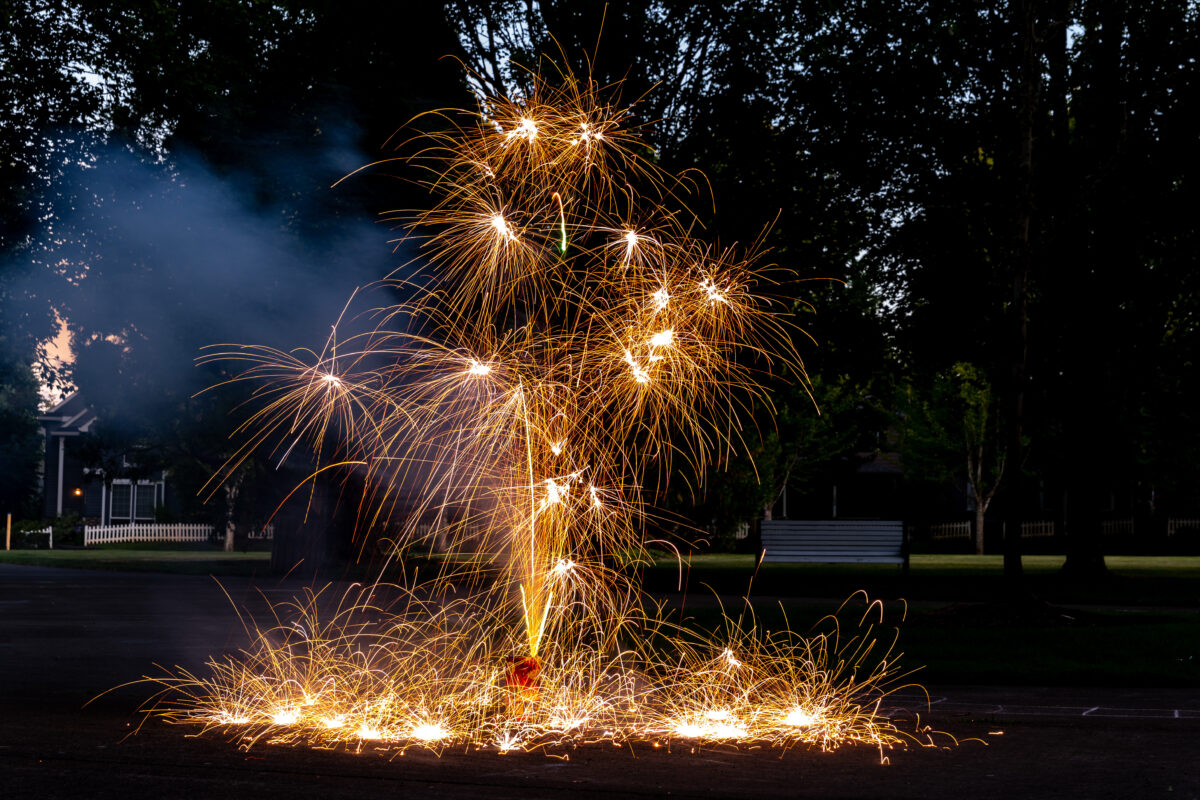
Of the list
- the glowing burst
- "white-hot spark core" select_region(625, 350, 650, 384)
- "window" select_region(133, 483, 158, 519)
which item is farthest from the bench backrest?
"window" select_region(133, 483, 158, 519)

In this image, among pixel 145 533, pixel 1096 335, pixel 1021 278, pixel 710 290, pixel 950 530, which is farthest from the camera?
pixel 950 530

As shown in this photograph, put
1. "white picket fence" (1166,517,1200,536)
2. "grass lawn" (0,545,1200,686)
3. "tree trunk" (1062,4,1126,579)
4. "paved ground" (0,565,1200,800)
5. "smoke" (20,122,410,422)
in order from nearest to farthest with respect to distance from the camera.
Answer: "paved ground" (0,565,1200,800)
"grass lawn" (0,545,1200,686)
"smoke" (20,122,410,422)
"tree trunk" (1062,4,1126,579)
"white picket fence" (1166,517,1200,536)

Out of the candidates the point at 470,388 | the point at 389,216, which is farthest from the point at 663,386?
the point at 389,216

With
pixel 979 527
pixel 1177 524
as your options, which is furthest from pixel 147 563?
pixel 1177 524

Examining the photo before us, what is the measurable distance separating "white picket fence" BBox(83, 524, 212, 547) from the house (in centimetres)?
356

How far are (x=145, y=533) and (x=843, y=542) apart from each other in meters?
33.5

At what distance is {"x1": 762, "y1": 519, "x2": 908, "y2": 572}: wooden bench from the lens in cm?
2042

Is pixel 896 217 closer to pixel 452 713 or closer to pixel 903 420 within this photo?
pixel 452 713

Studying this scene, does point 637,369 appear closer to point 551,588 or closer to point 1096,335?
point 551,588

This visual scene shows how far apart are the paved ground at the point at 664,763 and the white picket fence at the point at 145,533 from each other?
3803 cm

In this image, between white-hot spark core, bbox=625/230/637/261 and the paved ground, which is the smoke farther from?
the paved ground

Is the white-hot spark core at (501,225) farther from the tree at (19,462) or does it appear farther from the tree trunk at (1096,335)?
the tree at (19,462)

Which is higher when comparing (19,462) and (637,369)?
(637,369)

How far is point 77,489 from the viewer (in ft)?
163
